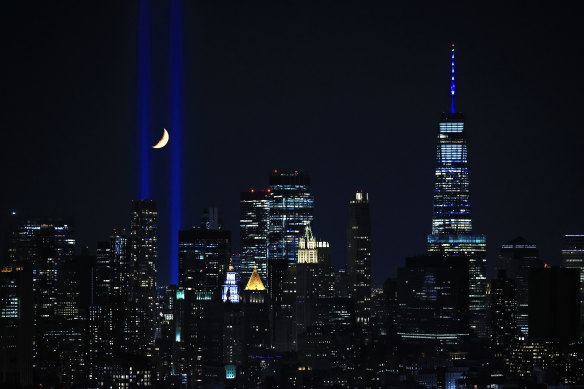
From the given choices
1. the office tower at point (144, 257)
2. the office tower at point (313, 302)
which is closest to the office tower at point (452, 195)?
the office tower at point (313, 302)

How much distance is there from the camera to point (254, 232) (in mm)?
129375

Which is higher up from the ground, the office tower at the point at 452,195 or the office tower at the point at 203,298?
the office tower at the point at 452,195

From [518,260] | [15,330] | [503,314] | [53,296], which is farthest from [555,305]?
[15,330]

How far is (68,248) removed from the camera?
108 metres

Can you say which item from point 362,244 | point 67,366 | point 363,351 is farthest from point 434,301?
point 67,366

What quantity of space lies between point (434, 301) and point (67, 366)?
43.6 metres

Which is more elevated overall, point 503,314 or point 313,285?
point 313,285

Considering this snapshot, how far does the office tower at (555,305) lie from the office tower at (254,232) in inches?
1088

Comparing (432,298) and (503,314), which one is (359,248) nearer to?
(432,298)

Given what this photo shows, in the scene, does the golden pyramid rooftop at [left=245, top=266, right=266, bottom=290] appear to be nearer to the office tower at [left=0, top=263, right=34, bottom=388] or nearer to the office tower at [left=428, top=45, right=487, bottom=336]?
the office tower at [left=428, top=45, right=487, bottom=336]

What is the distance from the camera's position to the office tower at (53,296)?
3487 inches

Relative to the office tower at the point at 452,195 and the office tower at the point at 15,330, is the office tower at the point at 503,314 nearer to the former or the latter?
the office tower at the point at 452,195

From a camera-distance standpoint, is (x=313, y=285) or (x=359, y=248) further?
(x=359, y=248)

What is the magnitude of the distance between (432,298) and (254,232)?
51.3ft
